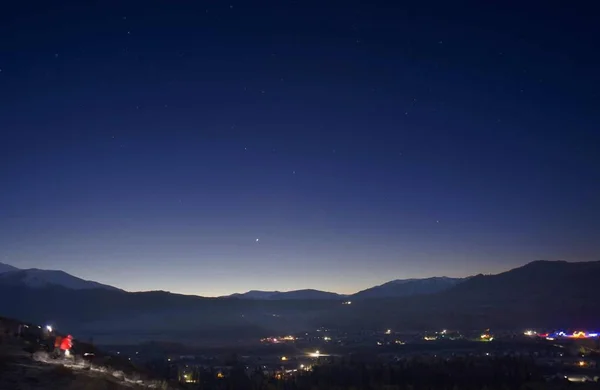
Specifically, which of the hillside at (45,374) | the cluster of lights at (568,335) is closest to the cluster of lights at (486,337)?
the cluster of lights at (568,335)

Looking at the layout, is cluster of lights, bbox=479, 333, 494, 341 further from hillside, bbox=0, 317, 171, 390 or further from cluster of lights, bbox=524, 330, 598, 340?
hillside, bbox=0, 317, 171, 390

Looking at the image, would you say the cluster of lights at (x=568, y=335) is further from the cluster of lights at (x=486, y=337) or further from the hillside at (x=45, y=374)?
the hillside at (x=45, y=374)

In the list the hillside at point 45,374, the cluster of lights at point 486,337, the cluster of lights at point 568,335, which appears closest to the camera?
the hillside at point 45,374

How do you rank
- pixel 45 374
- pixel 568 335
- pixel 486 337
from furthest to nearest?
pixel 486 337 < pixel 568 335 < pixel 45 374

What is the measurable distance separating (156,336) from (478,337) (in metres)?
102

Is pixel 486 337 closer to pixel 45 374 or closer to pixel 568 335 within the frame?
pixel 568 335

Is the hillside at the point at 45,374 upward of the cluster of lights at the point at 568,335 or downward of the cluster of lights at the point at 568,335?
upward

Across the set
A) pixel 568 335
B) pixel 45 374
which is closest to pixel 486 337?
pixel 568 335

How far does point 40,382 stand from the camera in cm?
2014

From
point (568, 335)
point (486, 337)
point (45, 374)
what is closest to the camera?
point (45, 374)

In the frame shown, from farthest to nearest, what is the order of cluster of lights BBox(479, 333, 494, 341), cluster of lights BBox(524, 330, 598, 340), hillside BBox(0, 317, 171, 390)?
1. cluster of lights BBox(479, 333, 494, 341)
2. cluster of lights BBox(524, 330, 598, 340)
3. hillside BBox(0, 317, 171, 390)

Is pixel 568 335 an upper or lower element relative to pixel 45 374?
lower

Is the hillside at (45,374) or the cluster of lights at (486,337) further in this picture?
the cluster of lights at (486,337)

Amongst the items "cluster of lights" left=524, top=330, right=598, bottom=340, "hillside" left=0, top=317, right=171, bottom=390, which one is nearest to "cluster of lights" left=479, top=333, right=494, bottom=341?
"cluster of lights" left=524, top=330, right=598, bottom=340
